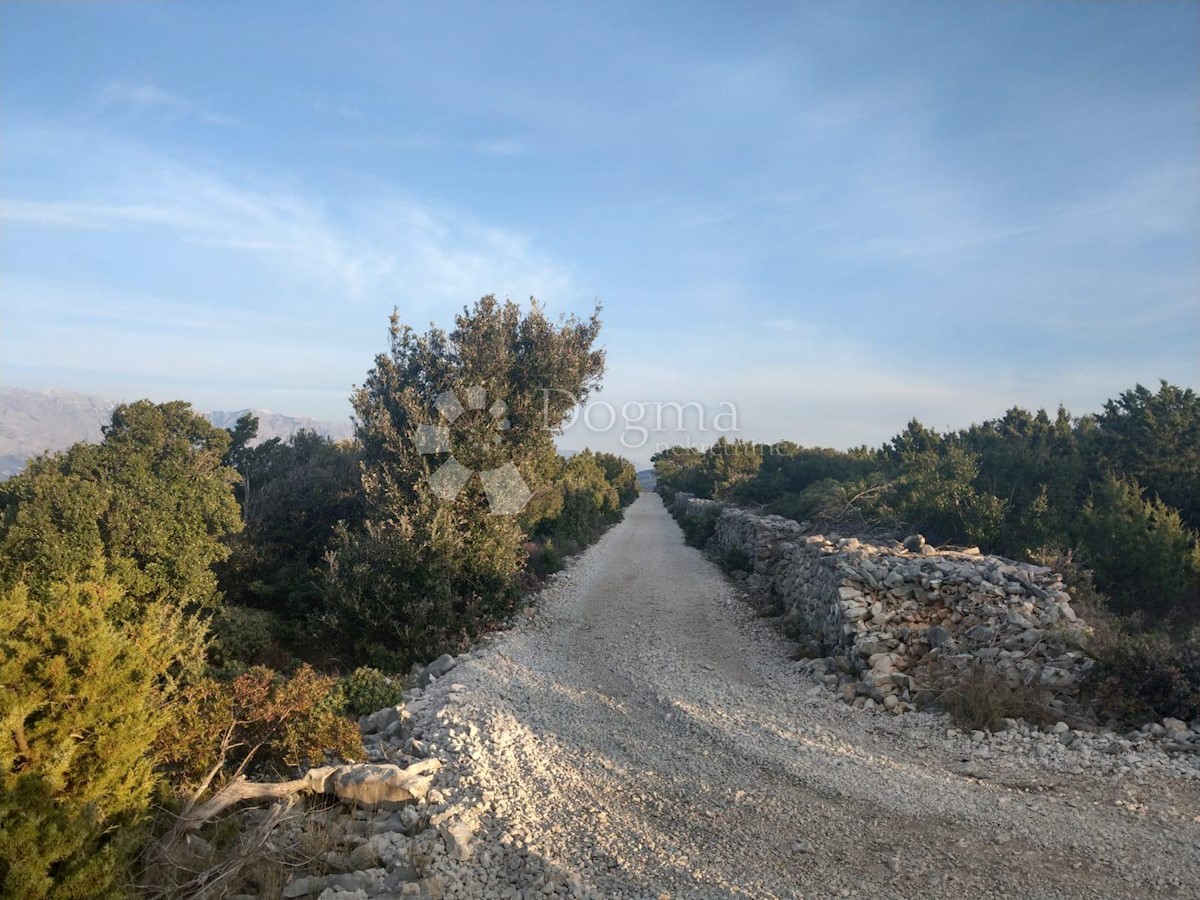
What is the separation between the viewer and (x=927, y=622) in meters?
10.2

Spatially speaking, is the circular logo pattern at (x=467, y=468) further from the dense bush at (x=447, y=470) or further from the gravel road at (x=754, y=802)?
the gravel road at (x=754, y=802)

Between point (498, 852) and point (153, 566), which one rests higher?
point (153, 566)

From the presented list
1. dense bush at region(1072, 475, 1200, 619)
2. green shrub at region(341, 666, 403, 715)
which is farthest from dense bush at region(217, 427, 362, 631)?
dense bush at region(1072, 475, 1200, 619)

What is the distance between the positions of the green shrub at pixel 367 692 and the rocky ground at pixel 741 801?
40 centimetres

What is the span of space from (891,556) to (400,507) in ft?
29.8

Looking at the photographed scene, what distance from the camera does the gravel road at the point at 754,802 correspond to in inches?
193

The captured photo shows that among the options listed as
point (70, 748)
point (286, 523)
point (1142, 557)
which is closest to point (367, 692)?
point (70, 748)

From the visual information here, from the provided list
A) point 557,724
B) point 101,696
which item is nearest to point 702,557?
point 557,724

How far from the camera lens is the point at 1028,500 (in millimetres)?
17844

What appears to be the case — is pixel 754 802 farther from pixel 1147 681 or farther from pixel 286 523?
pixel 286 523

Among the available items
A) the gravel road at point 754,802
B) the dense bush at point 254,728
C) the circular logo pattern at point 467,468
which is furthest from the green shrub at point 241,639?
the dense bush at point 254,728

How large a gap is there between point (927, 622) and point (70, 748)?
10390 mm

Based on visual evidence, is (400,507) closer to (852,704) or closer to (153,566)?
(153,566)

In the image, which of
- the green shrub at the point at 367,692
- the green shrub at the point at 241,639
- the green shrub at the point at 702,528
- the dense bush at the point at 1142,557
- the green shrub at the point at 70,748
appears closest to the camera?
the green shrub at the point at 70,748
